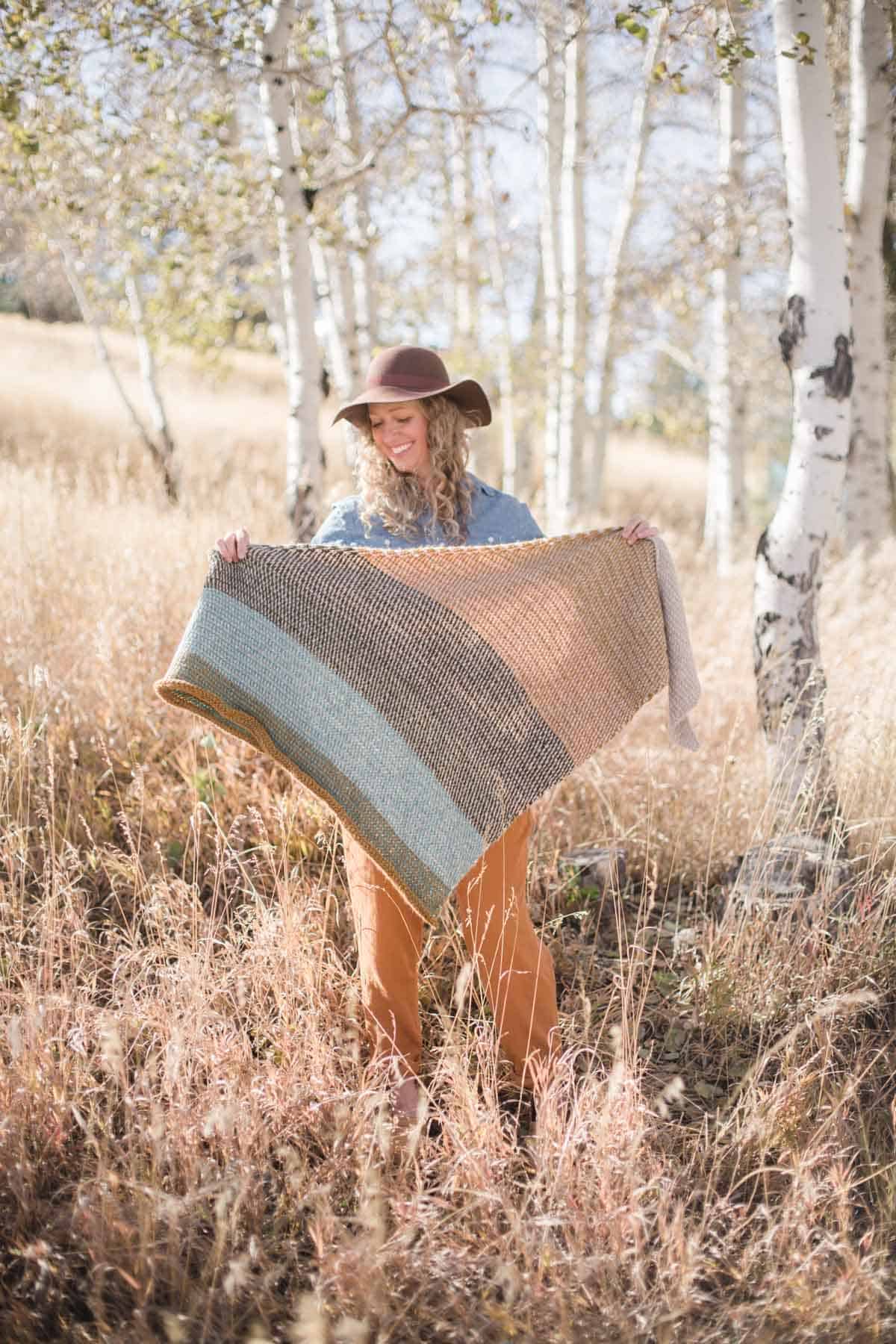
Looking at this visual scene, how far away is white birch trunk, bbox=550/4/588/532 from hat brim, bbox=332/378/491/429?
4997 mm

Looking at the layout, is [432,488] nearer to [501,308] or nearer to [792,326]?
[792,326]

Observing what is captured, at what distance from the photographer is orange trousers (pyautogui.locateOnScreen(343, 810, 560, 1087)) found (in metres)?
2.39

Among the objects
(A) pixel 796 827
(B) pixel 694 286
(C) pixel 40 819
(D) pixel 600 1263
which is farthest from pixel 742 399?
(D) pixel 600 1263

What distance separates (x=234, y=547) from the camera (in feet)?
7.44

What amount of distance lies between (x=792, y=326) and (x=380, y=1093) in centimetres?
304

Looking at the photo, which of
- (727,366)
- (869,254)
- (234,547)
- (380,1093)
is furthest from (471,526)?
(727,366)

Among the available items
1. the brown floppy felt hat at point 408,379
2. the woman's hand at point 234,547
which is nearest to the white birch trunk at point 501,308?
the brown floppy felt hat at point 408,379

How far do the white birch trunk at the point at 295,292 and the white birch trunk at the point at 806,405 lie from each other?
8.05 feet

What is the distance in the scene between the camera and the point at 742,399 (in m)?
9.57

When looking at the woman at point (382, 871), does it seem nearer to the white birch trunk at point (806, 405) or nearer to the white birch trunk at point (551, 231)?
the white birch trunk at point (806, 405)

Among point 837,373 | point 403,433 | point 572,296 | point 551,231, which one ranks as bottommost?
point 403,433

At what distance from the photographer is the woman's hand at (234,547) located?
226 centimetres

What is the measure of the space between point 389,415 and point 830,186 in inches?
83.5

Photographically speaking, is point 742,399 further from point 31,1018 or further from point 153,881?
point 31,1018
